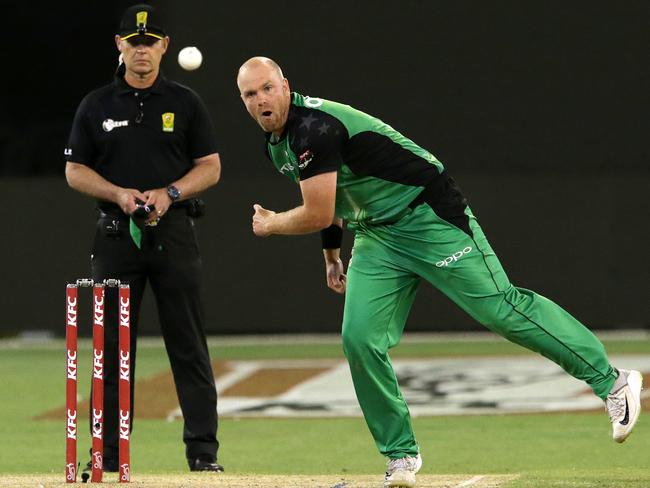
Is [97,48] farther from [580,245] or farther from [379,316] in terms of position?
[379,316]

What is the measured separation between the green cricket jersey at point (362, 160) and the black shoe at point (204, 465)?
1.58 m

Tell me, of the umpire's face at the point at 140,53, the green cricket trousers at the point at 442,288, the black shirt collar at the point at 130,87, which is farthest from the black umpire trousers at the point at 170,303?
the green cricket trousers at the point at 442,288

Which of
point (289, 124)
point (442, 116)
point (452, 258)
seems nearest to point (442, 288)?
point (452, 258)

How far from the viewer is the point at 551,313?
232 inches

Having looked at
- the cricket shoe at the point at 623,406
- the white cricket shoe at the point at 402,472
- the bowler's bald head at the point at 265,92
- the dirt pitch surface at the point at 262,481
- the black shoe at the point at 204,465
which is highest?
the bowler's bald head at the point at 265,92

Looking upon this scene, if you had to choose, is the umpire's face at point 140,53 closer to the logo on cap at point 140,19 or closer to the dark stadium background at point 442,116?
the logo on cap at point 140,19

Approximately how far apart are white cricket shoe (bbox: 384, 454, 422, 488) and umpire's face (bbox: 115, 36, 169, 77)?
91.0 inches

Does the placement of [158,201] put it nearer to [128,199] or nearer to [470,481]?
[128,199]

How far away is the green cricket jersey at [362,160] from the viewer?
584 centimetres

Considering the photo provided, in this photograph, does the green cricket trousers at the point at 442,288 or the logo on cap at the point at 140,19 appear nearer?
the green cricket trousers at the point at 442,288

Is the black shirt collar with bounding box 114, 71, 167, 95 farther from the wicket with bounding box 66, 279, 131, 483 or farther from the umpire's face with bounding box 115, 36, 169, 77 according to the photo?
the wicket with bounding box 66, 279, 131, 483

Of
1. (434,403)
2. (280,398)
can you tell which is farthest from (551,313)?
(280,398)

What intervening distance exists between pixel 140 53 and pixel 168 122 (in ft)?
1.17

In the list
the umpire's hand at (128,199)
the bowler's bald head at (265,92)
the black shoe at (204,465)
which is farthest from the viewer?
the black shoe at (204,465)
